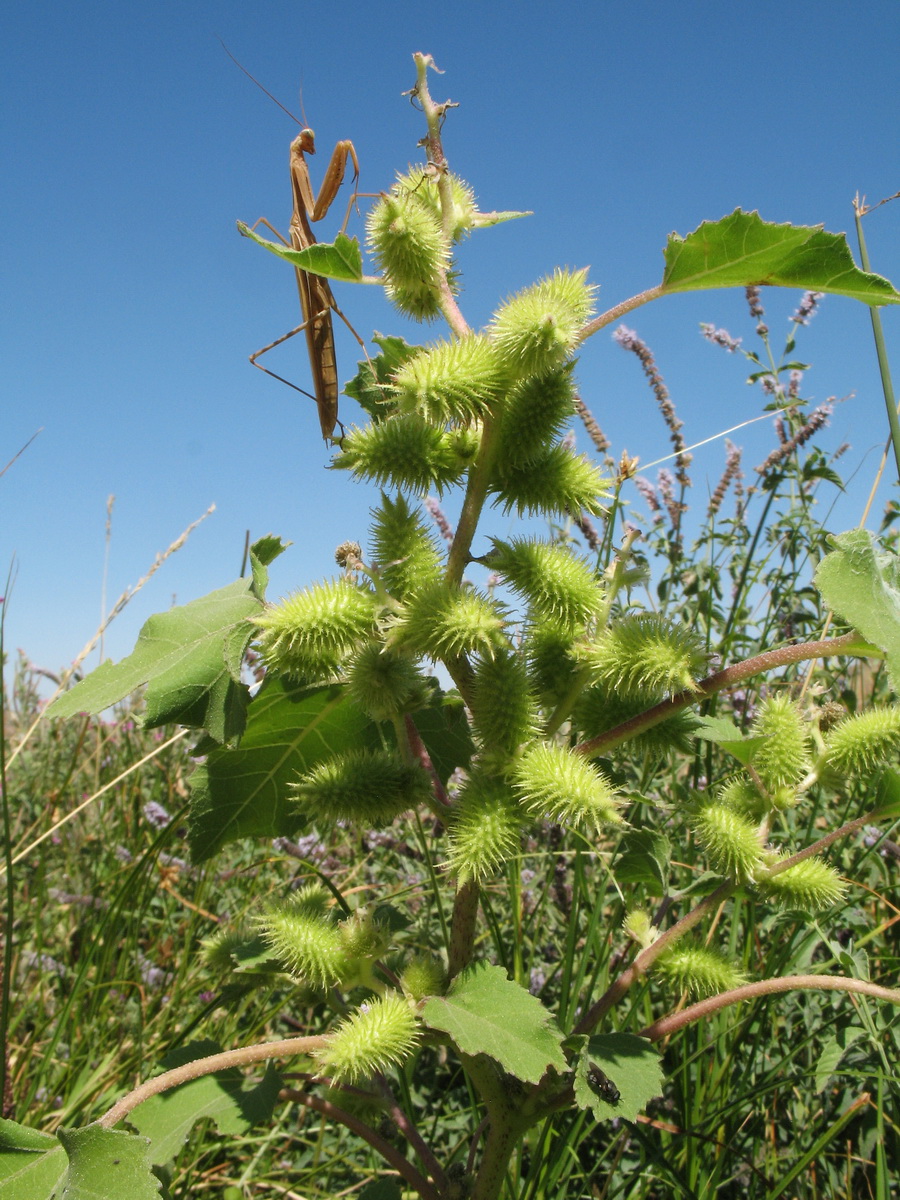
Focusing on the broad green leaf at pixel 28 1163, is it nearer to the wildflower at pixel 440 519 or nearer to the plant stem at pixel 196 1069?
the plant stem at pixel 196 1069

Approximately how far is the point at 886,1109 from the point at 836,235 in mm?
1940

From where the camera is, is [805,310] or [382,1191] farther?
[805,310]

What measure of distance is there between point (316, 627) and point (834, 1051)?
4.59 feet

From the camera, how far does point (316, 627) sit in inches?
48.7

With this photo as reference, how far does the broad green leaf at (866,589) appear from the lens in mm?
1109

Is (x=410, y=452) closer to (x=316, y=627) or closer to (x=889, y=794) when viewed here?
(x=316, y=627)

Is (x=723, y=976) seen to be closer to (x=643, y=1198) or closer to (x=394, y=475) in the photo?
(x=643, y=1198)

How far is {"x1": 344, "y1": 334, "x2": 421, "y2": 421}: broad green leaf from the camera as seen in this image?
1409 millimetres

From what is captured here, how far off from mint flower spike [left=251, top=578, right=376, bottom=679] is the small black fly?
0.72m

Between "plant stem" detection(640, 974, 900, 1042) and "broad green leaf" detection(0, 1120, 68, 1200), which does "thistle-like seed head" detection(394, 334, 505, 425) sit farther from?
"broad green leaf" detection(0, 1120, 68, 1200)

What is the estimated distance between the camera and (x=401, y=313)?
4.63 ft

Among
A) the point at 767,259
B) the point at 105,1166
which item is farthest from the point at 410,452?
the point at 105,1166

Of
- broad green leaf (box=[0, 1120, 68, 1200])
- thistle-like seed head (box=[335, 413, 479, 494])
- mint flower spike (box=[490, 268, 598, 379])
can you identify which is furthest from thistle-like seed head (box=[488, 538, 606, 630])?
broad green leaf (box=[0, 1120, 68, 1200])

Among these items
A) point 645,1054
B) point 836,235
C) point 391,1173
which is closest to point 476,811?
point 645,1054
